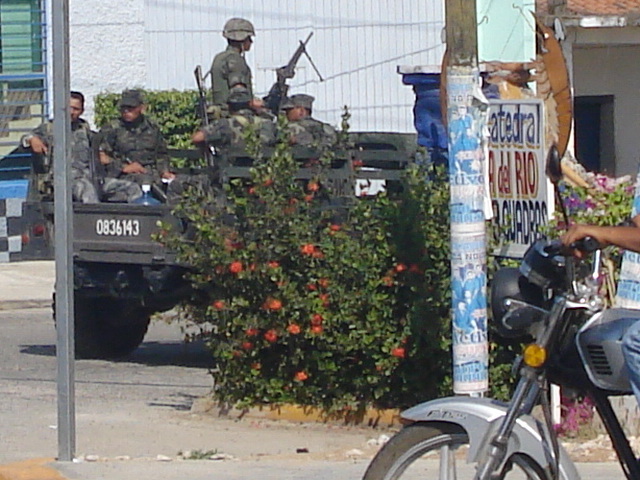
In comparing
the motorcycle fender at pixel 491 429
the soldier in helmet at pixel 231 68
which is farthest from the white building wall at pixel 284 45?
the motorcycle fender at pixel 491 429

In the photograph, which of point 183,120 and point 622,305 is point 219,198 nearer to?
point 622,305

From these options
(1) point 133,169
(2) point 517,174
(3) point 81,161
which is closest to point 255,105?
(1) point 133,169

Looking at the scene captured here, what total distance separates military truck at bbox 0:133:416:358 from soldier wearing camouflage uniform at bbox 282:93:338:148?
241mm

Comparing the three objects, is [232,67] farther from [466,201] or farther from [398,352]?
[466,201]

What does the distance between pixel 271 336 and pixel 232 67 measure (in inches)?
189

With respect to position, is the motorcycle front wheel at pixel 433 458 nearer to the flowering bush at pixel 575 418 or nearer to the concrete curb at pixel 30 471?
the concrete curb at pixel 30 471

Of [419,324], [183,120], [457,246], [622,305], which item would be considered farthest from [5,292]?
[622,305]

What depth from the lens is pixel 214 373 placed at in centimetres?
871

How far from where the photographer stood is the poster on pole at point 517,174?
7406 mm

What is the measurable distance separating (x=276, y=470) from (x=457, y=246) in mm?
1358

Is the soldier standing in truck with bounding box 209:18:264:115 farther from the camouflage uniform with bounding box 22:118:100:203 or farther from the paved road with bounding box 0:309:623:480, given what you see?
the paved road with bounding box 0:309:623:480

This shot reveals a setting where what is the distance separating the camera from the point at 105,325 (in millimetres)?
11500

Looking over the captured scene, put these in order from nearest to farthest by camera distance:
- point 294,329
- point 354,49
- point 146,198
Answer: point 294,329 < point 146,198 < point 354,49

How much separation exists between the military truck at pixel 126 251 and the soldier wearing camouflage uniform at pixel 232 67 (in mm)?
1308
